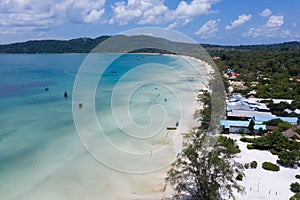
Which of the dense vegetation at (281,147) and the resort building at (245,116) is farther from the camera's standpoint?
the resort building at (245,116)

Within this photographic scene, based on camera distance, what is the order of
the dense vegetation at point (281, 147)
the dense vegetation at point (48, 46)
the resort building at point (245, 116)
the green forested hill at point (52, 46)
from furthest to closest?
the dense vegetation at point (48, 46) → the green forested hill at point (52, 46) → the resort building at point (245, 116) → the dense vegetation at point (281, 147)

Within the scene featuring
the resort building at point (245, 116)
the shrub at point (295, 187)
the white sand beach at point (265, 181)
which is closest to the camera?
the white sand beach at point (265, 181)

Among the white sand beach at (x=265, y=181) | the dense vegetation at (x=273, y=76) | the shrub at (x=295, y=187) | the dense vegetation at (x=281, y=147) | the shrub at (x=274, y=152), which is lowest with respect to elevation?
the white sand beach at (x=265, y=181)

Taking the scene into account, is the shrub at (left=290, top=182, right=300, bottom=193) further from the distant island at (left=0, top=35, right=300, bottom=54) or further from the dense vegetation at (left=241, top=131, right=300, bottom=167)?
the distant island at (left=0, top=35, right=300, bottom=54)

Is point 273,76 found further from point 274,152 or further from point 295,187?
point 295,187

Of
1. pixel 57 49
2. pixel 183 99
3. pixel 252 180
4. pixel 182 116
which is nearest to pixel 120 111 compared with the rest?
pixel 182 116

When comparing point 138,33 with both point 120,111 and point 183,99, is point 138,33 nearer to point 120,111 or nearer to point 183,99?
point 120,111

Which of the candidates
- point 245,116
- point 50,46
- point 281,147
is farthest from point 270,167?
point 50,46

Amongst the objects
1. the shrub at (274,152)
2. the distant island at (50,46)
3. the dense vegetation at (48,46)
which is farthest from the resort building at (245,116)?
the dense vegetation at (48,46)

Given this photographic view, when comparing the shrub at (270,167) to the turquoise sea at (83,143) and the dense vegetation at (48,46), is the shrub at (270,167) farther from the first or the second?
the dense vegetation at (48,46)

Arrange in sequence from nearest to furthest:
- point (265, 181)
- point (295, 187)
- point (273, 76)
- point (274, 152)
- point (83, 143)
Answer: point (295, 187)
point (265, 181)
point (274, 152)
point (83, 143)
point (273, 76)
